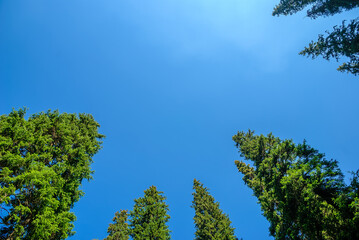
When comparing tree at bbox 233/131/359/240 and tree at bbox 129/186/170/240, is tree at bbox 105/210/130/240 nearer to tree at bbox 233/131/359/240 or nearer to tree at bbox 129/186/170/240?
tree at bbox 129/186/170/240

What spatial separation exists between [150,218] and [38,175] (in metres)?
13.2

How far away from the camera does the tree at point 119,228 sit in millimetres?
24753

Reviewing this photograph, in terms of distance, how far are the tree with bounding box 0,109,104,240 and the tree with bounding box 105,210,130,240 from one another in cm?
1532

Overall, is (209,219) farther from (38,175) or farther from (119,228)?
(38,175)

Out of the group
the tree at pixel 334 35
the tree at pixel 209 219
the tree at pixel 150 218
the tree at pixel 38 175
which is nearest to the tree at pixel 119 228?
the tree at pixel 150 218

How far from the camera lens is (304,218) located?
40.2 ft

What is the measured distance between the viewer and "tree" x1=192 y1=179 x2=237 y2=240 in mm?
21578

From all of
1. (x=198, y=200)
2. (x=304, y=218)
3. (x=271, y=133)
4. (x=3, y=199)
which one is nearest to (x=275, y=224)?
(x=304, y=218)

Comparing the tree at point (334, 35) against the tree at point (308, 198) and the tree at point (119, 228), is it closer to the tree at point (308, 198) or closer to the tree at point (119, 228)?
the tree at point (308, 198)

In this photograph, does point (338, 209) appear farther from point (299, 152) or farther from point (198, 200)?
point (198, 200)

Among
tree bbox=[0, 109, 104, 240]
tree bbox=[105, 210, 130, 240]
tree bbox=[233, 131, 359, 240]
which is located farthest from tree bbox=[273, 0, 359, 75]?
tree bbox=[105, 210, 130, 240]

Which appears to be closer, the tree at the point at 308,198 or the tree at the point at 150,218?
the tree at the point at 308,198

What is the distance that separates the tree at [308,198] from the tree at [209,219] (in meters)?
7.67

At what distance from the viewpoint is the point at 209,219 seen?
23.8 meters
